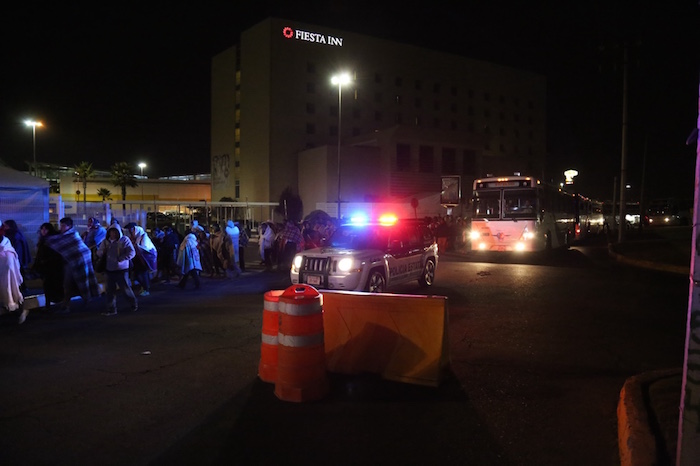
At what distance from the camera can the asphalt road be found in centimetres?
452

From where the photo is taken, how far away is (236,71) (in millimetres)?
72250

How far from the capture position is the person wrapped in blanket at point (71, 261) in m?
10.2

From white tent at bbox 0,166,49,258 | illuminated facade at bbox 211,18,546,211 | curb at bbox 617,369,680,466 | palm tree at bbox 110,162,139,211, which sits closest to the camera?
curb at bbox 617,369,680,466

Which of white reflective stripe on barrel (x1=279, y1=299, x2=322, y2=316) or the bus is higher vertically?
the bus

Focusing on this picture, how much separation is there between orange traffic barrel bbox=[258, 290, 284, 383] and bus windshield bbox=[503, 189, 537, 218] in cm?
1753

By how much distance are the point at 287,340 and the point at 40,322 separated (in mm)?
6438

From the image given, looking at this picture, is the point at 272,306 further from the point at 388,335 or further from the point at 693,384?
the point at 693,384

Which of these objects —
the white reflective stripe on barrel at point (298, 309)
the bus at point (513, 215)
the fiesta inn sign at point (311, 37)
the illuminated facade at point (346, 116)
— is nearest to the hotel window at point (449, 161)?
the illuminated facade at point (346, 116)

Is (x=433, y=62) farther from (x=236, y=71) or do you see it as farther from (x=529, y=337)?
(x=529, y=337)

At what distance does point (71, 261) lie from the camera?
10.3 m

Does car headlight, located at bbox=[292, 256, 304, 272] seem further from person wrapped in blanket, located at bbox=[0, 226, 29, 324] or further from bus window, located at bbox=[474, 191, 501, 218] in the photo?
bus window, located at bbox=[474, 191, 501, 218]

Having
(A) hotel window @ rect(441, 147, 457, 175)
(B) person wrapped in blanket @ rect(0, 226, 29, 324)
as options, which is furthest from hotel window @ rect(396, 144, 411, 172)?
(B) person wrapped in blanket @ rect(0, 226, 29, 324)

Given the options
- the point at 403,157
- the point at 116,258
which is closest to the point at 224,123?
the point at 403,157

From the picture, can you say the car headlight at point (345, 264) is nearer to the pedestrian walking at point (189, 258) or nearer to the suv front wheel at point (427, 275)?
the suv front wheel at point (427, 275)
